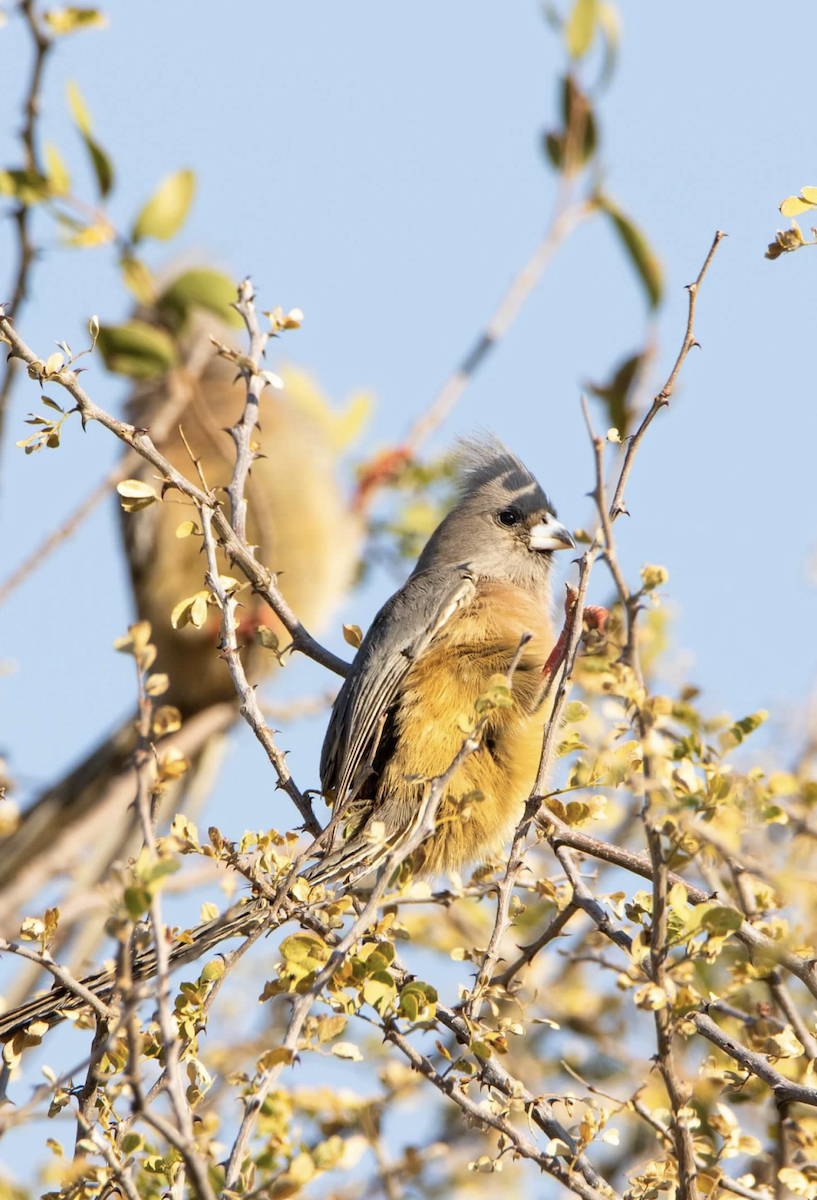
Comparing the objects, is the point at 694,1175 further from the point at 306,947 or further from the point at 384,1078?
the point at 384,1078

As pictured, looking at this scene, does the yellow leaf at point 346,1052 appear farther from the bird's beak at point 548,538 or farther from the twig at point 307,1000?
the bird's beak at point 548,538

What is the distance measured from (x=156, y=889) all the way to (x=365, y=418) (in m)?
5.15

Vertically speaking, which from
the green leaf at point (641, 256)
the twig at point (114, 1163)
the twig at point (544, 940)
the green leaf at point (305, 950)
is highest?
the green leaf at point (641, 256)

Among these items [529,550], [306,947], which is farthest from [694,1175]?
[529,550]

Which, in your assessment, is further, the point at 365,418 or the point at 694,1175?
the point at 365,418

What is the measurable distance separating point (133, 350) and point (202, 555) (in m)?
3.02

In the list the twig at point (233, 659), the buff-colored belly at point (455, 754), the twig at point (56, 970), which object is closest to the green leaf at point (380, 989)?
the twig at point (56, 970)

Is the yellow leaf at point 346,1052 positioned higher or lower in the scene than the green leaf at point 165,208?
lower

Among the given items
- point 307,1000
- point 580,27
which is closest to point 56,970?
point 307,1000

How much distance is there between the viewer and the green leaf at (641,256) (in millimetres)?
3307

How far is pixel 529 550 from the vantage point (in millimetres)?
4895

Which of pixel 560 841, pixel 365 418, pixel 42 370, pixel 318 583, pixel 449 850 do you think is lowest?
pixel 560 841

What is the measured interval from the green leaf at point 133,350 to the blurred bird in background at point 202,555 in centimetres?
127

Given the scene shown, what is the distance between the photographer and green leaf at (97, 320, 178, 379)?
3.70 metres
